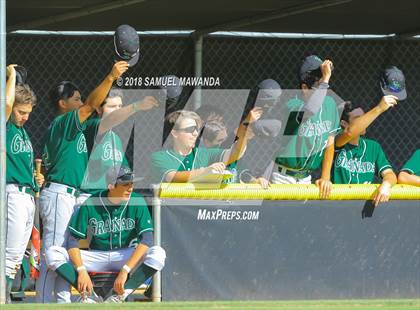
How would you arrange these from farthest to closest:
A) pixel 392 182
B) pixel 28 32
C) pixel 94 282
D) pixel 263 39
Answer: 1. pixel 263 39
2. pixel 28 32
3. pixel 392 182
4. pixel 94 282

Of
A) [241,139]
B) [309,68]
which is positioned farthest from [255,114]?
[309,68]

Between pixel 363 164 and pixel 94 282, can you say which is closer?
pixel 94 282

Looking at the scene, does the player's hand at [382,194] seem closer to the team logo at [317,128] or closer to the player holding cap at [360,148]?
the player holding cap at [360,148]

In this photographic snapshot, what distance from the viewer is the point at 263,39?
1012 cm

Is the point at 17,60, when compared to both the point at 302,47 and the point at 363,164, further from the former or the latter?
the point at 363,164

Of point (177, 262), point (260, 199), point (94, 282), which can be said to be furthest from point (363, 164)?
point (94, 282)

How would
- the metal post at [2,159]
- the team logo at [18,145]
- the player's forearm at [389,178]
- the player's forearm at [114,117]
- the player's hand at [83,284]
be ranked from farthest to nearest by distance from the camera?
the player's forearm at [389,178]
the player's forearm at [114,117]
the team logo at [18,145]
the player's hand at [83,284]
the metal post at [2,159]

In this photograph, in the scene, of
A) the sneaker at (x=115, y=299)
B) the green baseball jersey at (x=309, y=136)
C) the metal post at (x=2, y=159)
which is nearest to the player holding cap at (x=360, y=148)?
the green baseball jersey at (x=309, y=136)

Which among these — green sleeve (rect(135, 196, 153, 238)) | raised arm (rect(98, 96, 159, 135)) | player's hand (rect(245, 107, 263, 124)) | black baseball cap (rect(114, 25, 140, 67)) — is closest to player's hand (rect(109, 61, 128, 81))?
black baseball cap (rect(114, 25, 140, 67))

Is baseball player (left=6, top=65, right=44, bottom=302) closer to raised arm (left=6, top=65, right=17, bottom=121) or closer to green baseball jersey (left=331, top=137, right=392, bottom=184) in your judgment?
raised arm (left=6, top=65, right=17, bottom=121)

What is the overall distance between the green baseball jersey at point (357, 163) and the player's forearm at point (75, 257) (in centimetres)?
209

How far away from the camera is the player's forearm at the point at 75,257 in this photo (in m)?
6.71

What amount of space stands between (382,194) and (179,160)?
4.66ft

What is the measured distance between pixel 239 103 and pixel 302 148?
2.59m
